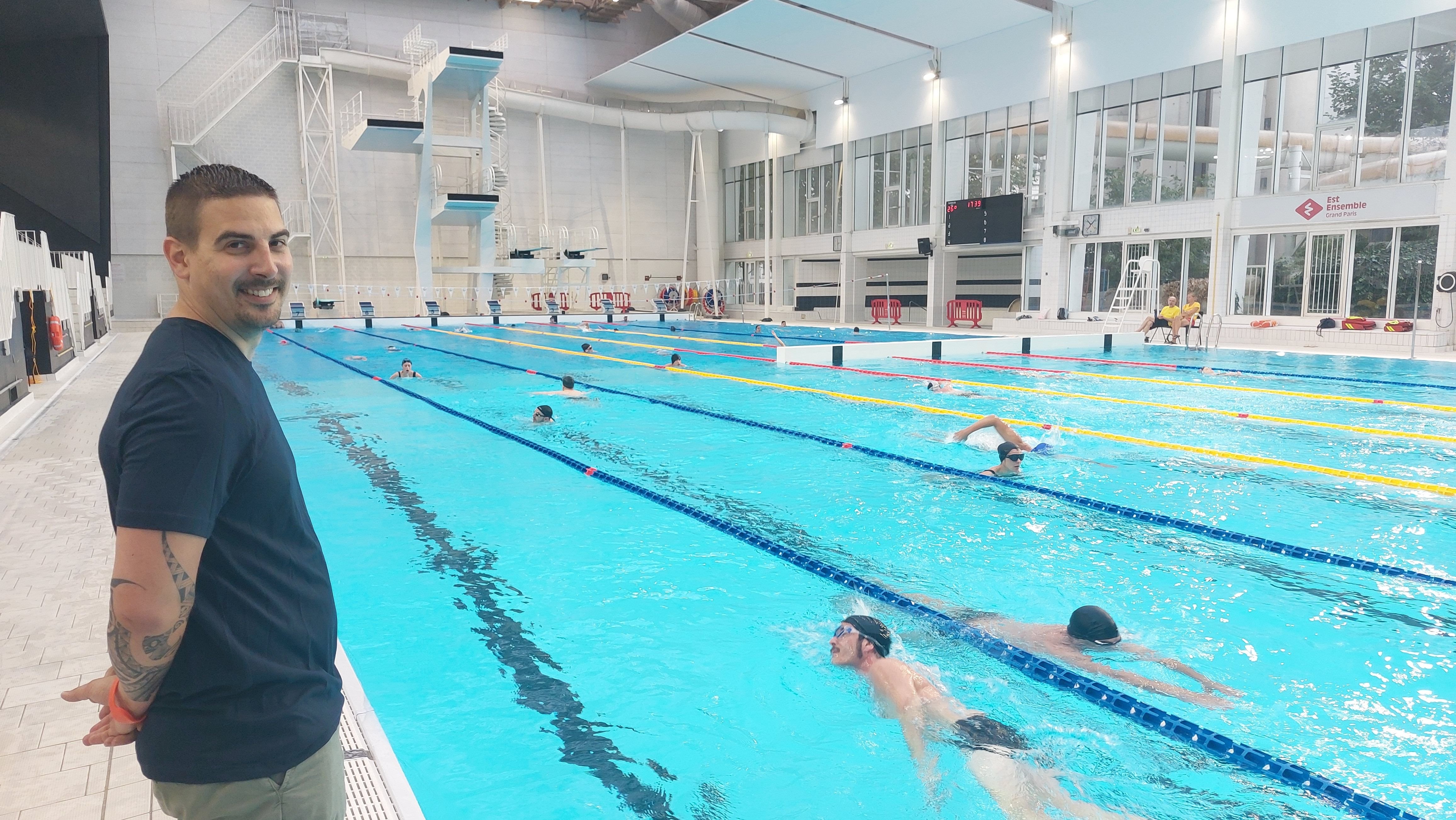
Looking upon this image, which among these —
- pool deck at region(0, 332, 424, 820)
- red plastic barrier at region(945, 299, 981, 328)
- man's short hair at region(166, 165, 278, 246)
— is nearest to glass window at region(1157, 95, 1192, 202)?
red plastic barrier at region(945, 299, 981, 328)

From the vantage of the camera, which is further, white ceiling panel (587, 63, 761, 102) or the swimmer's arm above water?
white ceiling panel (587, 63, 761, 102)

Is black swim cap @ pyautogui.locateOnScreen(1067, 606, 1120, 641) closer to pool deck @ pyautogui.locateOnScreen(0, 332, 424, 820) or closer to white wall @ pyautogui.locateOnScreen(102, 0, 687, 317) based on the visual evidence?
pool deck @ pyautogui.locateOnScreen(0, 332, 424, 820)

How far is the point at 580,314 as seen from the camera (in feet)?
88.6

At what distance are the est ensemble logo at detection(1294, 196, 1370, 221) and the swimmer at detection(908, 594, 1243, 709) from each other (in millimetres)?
15158

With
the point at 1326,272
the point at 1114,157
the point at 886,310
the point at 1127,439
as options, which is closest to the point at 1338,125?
the point at 1326,272

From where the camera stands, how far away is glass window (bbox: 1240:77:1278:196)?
16.0 meters

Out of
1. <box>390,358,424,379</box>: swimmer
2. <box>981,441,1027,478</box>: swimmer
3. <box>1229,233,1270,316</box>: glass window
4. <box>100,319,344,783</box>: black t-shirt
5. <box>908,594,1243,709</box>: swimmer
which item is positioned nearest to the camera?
<box>100,319,344,783</box>: black t-shirt

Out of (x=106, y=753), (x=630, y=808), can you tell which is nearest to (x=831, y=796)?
(x=630, y=808)

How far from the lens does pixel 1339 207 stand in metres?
15.1

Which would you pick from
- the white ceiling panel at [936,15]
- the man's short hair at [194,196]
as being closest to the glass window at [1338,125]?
the white ceiling panel at [936,15]

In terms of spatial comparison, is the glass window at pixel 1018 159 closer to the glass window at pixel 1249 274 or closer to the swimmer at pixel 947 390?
the glass window at pixel 1249 274

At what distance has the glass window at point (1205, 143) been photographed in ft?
55.4

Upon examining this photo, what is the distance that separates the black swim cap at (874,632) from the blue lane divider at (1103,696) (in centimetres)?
43

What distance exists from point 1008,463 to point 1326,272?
13251 mm
